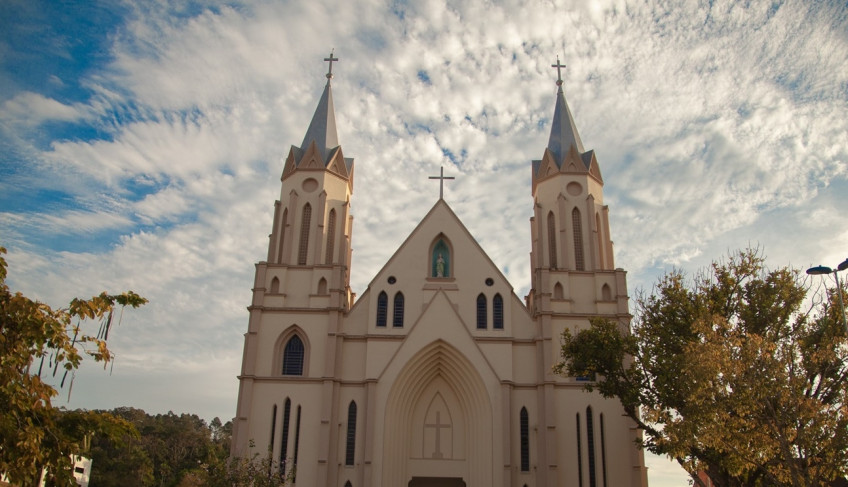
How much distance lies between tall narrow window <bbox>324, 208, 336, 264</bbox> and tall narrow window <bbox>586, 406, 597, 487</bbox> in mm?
13971

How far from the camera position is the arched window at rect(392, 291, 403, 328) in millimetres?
31641

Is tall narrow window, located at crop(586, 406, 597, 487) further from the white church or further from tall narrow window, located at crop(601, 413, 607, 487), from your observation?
tall narrow window, located at crop(601, 413, 607, 487)

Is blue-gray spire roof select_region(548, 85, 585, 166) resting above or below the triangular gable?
above

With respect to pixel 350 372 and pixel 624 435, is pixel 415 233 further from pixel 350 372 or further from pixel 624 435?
pixel 624 435

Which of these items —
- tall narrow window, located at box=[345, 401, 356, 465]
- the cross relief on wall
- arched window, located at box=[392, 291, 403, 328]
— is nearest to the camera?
tall narrow window, located at box=[345, 401, 356, 465]

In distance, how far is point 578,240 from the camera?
1332 inches

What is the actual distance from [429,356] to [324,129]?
1404cm

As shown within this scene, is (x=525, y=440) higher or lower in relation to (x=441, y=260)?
lower

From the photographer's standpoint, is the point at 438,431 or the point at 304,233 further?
the point at 304,233

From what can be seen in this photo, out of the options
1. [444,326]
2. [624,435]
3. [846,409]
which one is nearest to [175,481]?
[444,326]

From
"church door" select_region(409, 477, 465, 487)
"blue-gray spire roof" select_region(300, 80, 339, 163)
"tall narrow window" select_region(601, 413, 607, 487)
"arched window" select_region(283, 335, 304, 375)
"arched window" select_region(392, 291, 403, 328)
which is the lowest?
"church door" select_region(409, 477, 465, 487)

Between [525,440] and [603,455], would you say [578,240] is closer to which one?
[525,440]

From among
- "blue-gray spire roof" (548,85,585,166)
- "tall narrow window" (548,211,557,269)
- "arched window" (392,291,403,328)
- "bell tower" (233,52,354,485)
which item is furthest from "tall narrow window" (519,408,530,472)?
"blue-gray spire roof" (548,85,585,166)

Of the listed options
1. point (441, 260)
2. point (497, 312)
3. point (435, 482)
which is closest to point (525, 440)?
point (435, 482)
